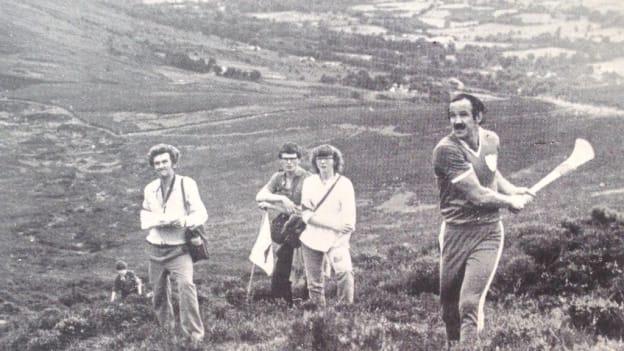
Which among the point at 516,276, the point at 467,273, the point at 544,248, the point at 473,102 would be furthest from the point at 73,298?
the point at 473,102

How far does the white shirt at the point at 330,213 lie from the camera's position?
6539 mm

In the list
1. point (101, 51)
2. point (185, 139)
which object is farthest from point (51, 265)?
point (101, 51)

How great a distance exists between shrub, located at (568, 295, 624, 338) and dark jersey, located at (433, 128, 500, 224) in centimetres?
107

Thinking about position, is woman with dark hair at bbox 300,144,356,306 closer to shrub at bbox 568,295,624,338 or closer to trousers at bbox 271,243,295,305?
trousers at bbox 271,243,295,305

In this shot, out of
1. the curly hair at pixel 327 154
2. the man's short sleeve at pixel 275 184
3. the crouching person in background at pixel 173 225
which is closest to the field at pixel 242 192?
the crouching person in background at pixel 173 225

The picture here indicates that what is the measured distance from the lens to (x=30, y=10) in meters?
36.9

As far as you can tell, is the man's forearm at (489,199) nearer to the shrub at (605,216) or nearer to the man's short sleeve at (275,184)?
the man's short sleeve at (275,184)

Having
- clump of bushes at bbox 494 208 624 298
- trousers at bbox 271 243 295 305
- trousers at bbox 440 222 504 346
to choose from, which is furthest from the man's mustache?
trousers at bbox 271 243 295 305

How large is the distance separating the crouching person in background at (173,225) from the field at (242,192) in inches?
14.9

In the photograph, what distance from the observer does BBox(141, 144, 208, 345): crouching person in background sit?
6098mm

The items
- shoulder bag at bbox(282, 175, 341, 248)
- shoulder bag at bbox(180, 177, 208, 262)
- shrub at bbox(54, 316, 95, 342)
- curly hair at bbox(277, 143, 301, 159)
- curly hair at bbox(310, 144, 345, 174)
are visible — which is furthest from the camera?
shrub at bbox(54, 316, 95, 342)

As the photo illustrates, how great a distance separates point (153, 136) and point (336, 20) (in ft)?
50.0

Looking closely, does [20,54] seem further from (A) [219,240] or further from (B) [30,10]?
(A) [219,240]

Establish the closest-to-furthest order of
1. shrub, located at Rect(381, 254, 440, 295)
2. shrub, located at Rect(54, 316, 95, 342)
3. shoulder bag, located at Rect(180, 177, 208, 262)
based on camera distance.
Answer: shoulder bag, located at Rect(180, 177, 208, 262)
shrub, located at Rect(381, 254, 440, 295)
shrub, located at Rect(54, 316, 95, 342)
